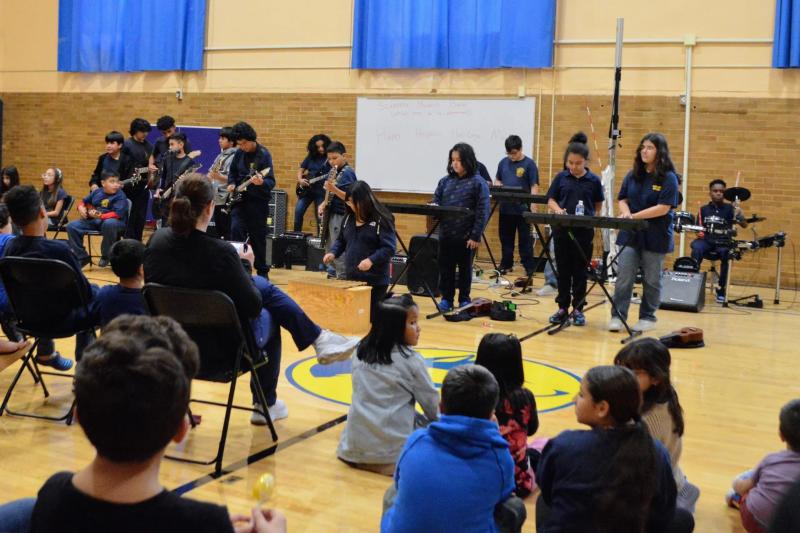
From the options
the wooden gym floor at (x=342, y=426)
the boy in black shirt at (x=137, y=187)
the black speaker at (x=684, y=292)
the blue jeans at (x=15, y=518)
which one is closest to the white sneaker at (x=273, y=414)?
the wooden gym floor at (x=342, y=426)

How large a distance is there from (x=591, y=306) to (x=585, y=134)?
3138 mm

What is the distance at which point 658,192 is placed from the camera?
6977mm

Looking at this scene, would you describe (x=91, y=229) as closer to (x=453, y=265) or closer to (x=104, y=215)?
(x=104, y=215)

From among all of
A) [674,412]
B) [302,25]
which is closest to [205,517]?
[674,412]

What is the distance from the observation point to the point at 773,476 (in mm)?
3018

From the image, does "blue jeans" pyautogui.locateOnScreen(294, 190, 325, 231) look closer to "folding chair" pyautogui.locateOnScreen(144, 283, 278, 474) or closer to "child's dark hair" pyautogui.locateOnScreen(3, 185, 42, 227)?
"child's dark hair" pyautogui.locateOnScreen(3, 185, 42, 227)

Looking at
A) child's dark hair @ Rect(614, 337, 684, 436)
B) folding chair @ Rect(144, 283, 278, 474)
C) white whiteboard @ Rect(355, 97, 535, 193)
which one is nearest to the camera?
child's dark hair @ Rect(614, 337, 684, 436)

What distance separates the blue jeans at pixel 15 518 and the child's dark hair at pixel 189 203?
2084mm

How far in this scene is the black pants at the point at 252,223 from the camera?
8.86m

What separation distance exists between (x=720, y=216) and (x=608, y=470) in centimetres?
787

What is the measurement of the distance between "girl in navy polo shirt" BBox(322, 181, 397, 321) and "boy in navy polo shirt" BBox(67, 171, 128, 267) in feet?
14.1

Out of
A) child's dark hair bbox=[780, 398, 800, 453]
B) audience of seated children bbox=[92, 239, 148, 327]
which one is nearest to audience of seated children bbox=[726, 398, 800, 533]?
child's dark hair bbox=[780, 398, 800, 453]

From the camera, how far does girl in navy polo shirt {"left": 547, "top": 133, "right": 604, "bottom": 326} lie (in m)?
7.55

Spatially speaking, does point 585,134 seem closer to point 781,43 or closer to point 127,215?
point 781,43
